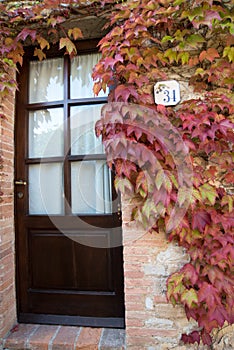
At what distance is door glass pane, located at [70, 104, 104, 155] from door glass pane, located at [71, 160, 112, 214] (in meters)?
0.13

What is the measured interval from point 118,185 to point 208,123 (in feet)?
→ 2.28

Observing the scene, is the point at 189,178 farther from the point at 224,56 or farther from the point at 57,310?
the point at 57,310

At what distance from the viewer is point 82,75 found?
193 centimetres

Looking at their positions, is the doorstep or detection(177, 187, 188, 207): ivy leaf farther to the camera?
the doorstep

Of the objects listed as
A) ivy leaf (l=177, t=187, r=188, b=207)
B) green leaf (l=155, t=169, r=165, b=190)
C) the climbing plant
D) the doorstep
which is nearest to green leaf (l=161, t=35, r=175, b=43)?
the climbing plant

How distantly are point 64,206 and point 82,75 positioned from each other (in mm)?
1165

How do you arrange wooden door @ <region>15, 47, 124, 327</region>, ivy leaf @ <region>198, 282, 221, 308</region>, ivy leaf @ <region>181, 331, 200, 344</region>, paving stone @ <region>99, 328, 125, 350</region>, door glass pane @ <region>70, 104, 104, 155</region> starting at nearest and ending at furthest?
1. ivy leaf @ <region>198, 282, 221, 308</region>
2. ivy leaf @ <region>181, 331, 200, 344</region>
3. paving stone @ <region>99, 328, 125, 350</region>
4. wooden door @ <region>15, 47, 124, 327</region>
5. door glass pane @ <region>70, 104, 104, 155</region>

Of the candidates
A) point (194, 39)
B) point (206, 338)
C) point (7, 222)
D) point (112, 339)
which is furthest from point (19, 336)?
point (194, 39)

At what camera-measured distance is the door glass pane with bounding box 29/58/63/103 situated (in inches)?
76.9

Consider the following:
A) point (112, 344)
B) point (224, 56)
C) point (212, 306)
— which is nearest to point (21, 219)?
point (112, 344)

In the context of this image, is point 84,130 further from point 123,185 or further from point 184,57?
point 184,57

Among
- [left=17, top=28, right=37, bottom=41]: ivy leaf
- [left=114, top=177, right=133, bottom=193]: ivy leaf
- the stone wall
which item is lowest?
the stone wall

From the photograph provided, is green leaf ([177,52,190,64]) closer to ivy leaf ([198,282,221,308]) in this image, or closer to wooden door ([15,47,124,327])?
wooden door ([15,47,124,327])

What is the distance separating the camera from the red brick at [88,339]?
1.54 m
